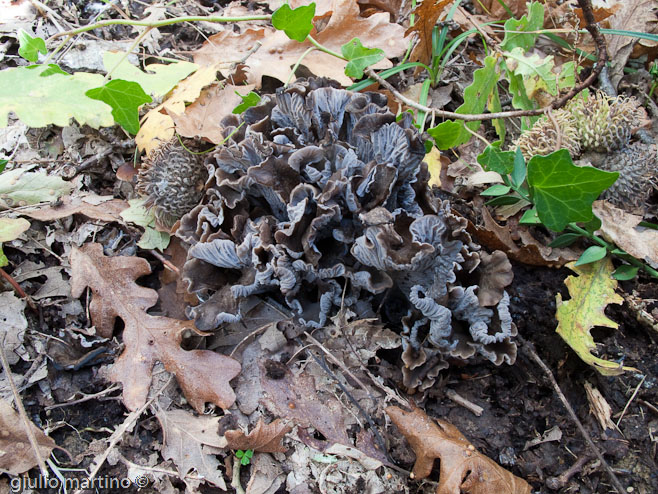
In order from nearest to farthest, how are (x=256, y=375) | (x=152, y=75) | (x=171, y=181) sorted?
(x=256, y=375) < (x=171, y=181) < (x=152, y=75)

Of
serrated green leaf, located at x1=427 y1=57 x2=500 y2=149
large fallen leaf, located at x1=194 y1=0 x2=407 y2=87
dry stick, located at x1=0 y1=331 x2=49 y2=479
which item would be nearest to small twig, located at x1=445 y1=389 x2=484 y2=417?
serrated green leaf, located at x1=427 y1=57 x2=500 y2=149

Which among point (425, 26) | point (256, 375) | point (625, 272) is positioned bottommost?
point (256, 375)

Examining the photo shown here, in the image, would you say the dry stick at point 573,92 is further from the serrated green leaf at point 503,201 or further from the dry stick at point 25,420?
the dry stick at point 25,420

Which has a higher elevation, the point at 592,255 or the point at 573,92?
the point at 573,92

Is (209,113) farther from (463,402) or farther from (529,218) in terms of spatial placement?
(463,402)

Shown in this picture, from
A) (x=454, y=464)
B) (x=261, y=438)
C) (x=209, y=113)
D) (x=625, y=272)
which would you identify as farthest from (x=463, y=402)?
(x=209, y=113)

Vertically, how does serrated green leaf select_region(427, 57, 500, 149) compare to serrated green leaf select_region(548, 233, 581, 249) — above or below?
above

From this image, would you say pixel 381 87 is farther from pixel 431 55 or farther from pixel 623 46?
pixel 623 46

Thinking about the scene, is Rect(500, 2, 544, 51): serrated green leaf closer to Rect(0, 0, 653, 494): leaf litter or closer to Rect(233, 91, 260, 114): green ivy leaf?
Rect(0, 0, 653, 494): leaf litter
